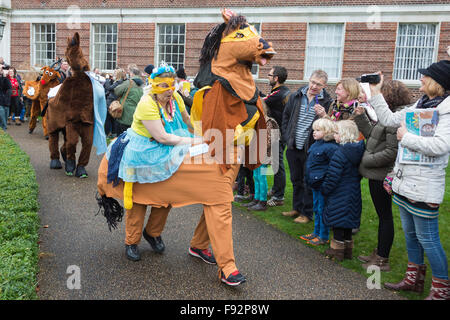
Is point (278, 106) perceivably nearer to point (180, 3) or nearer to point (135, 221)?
point (135, 221)

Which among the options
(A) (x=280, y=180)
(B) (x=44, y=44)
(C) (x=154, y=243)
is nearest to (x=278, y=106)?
(A) (x=280, y=180)

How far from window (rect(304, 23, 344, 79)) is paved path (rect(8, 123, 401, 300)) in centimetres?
1345

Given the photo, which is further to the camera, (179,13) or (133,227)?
(179,13)

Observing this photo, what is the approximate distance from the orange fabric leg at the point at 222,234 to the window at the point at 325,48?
15235 millimetres

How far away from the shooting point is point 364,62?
1692cm

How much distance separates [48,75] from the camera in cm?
1006

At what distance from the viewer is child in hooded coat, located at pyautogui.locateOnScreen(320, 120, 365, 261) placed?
4305mm

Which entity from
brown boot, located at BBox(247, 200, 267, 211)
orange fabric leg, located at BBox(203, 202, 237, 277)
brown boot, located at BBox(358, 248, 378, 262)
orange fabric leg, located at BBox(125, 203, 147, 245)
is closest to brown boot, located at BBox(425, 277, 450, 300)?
brown boot, located at BBox(358, 248, 378, 262)

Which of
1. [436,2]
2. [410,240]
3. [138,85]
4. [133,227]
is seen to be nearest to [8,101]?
[138,85]

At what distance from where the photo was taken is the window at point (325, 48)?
17312mm

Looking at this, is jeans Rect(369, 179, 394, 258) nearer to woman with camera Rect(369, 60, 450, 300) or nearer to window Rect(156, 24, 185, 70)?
woman with camera Rect(369, 60, 450, 300)

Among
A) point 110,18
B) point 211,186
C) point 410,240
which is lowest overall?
point 410,240
